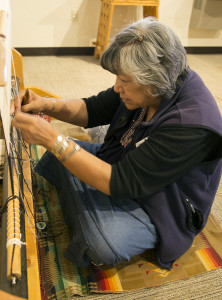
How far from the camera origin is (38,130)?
0.81 metres

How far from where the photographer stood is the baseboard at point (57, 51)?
3195mm

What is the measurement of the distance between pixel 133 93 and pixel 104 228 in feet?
1.49

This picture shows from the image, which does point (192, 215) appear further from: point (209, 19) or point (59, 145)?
point (209, 19)

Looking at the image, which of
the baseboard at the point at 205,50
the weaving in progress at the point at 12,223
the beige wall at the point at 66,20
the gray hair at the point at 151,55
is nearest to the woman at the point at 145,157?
the gray hair at the point at 151,55

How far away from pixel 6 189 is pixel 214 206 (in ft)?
3.39

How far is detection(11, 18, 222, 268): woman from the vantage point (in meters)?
0.81

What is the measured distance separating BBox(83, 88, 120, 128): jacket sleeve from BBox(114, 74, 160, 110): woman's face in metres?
0.30

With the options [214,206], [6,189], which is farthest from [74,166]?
[214,206]

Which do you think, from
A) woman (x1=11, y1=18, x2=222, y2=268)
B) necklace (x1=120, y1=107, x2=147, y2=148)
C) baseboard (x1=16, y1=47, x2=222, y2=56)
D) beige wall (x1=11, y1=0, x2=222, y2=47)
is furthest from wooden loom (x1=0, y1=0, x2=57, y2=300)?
baseboard (x1=16, y1=47, x2=222, y2=56)

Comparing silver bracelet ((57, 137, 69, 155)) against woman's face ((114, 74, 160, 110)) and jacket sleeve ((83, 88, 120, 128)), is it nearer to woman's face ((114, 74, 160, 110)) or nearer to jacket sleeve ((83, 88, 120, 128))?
woman's face ((114, 74, 160, 110))

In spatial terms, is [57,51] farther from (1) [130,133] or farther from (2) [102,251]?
(2) [102,251]

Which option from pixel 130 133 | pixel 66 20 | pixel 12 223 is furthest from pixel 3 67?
pixel 66 20

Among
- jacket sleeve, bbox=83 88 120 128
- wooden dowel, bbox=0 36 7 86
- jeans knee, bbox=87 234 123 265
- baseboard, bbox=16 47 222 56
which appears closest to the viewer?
wooden dowel, bbox=0 36 7 86

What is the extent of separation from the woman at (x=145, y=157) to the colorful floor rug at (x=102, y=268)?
6 cm
